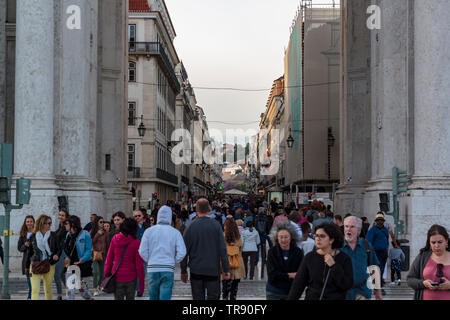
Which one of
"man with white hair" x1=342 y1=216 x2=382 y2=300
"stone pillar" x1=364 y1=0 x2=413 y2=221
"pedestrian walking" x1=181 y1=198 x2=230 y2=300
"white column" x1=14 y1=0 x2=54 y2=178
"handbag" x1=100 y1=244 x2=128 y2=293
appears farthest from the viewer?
"stone pillar" x1=364 y1=0 x2=413 y2=221

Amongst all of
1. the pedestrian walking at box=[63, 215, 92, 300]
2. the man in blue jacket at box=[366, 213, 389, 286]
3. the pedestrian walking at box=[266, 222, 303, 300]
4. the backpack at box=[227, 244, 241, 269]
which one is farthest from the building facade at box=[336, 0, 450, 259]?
the pedestrian walking at box=[266, 222, 303, 300]

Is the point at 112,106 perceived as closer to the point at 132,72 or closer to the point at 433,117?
the point at 433,117

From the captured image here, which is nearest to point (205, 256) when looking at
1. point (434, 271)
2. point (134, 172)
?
point (434, 271)

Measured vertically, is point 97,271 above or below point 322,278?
below

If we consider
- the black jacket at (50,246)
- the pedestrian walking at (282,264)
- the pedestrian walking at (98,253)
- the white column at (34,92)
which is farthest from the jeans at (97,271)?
the pedestrian walking at (282,264)

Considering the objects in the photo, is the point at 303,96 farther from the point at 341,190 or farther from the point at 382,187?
the point at 382,187

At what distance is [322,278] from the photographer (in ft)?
24.5

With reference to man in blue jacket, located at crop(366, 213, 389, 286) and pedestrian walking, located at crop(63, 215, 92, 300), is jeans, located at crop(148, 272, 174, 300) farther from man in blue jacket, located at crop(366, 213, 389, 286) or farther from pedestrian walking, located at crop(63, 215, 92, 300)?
man in blue jacket, located at crop(366, 213, 389, 286)

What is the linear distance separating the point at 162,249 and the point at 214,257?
0.77 meters

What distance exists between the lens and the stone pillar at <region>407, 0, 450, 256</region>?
19.6 m

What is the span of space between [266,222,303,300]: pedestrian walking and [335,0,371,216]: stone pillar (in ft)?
70.4

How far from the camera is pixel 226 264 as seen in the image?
11500 mm
